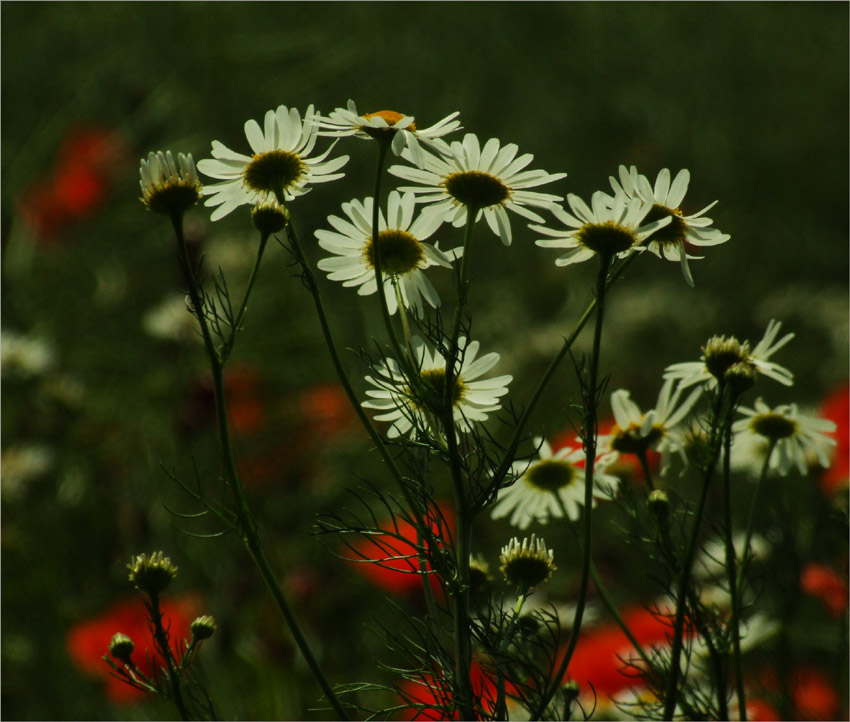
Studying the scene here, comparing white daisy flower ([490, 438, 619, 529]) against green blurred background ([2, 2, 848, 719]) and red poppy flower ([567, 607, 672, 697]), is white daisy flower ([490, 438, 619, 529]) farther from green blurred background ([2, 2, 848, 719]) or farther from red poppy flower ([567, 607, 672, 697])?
red poppy flower ([567, 607, 672, 697])

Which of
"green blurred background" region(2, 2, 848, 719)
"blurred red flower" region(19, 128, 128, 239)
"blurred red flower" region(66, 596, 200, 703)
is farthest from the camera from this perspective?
"blurred red flower" region(19, 128, 128, 239)

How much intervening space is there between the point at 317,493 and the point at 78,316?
594 millimetres

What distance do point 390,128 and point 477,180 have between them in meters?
0.03

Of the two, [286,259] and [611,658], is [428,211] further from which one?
[286,259]

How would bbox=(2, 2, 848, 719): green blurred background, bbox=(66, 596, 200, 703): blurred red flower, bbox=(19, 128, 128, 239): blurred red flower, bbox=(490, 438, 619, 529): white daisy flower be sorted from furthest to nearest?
bbox=(19, 128, 128, 239): blurred red flower, bbox=(2, 2, 848, 719): green blurred background, bbox=(66, 596, 200, 703): blurred red flower, bbox=(490, 438, 619, 529): white daisy flower

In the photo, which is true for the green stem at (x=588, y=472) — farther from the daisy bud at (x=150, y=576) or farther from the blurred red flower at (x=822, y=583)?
the blurred red flower at (x=822, y=583)

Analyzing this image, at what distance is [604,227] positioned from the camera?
1.01 ft

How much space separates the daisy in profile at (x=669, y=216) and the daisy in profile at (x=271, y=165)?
0.10m

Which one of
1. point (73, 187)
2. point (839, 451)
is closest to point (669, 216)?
point (839, 451)

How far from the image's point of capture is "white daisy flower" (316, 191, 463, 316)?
1.07 ft

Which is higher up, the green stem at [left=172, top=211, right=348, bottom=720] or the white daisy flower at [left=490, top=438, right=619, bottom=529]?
Answer: the white daisy flower at [left=490, top=438, right=619, bottom=529]

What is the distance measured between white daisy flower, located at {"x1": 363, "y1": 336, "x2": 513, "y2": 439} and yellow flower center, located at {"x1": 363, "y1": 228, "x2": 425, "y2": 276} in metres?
0.03

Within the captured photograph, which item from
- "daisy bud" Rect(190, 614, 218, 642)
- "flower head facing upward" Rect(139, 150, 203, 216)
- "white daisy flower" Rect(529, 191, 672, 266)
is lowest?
"daisy bud" Rect(190, 614, 218, 642)

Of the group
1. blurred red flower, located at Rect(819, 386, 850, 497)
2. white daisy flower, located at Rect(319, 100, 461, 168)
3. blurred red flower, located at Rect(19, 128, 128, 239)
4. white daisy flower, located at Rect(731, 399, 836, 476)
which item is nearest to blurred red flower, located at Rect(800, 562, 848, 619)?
blurred red flower, located at Rect(819, 386, 850, 497)
